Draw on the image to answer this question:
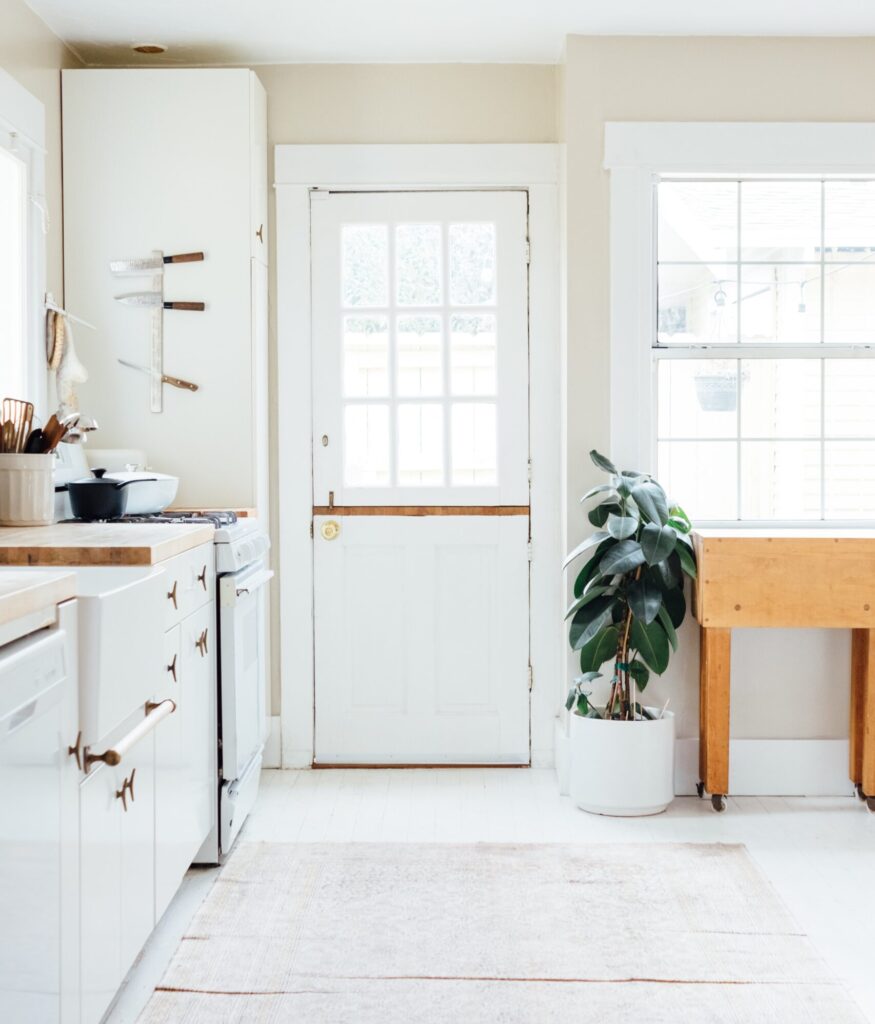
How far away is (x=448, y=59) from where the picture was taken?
3.94 metres

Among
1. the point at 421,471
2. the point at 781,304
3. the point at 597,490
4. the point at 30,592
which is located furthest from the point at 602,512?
the point at 30,592

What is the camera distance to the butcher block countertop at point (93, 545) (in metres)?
2.33

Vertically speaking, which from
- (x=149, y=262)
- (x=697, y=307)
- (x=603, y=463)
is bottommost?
(x=603, y=463)

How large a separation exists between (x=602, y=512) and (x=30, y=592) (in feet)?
7.57

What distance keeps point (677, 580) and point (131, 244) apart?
7.07 ft

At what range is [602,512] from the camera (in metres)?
3.61

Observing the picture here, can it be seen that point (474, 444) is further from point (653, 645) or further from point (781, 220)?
point (781, 220)

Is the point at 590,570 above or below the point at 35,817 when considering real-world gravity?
above

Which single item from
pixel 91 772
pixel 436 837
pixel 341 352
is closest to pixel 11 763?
pixel 91 772

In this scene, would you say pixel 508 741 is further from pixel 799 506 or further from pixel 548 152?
pixel 548 152

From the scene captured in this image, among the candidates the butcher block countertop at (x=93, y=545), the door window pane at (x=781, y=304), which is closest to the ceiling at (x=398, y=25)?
the door window pane at (x=781, y=304)

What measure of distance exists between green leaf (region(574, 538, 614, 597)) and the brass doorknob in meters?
0.94

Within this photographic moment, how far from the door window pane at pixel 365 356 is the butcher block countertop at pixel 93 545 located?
4.63ft

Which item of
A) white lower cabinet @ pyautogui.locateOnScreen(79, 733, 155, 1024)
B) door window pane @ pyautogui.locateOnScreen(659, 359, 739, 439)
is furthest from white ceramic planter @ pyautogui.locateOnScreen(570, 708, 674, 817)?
white lower cabinet @ pyautogui.locateOnScreen(79, 733, 155, 1024)
